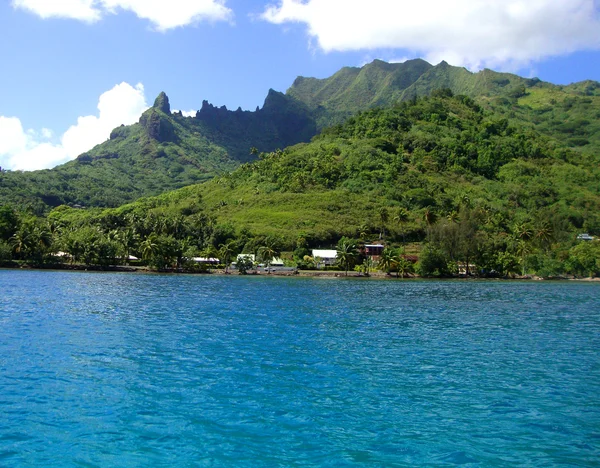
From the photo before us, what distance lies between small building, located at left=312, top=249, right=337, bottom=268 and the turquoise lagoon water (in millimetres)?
91612

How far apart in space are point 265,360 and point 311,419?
9.88 meters

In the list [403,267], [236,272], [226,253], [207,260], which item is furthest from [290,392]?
[207,260]

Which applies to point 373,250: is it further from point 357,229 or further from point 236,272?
point 236,272

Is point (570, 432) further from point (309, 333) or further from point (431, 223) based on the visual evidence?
point (431, 223)

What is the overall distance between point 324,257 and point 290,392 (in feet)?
389

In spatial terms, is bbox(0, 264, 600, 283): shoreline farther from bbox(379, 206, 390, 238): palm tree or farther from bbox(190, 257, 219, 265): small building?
bbox(379, 206, 390, 238): palm tree

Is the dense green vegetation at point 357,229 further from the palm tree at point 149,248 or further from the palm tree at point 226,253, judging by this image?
the palm tree at point 226,253

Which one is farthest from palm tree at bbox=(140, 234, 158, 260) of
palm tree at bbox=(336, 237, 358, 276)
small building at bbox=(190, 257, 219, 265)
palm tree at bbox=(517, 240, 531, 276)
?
palm tree at bbox=(517, 240, 531, 276)

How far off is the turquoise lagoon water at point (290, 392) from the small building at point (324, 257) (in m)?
91.6

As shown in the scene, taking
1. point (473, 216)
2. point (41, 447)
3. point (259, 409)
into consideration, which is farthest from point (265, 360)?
point (473, 216)

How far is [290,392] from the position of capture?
2261 centimetres

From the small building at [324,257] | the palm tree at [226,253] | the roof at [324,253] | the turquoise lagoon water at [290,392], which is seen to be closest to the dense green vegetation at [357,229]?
the palm tree at [226,253]

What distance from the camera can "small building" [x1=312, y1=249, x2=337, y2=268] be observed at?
13788cm

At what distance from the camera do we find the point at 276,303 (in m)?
60.6
